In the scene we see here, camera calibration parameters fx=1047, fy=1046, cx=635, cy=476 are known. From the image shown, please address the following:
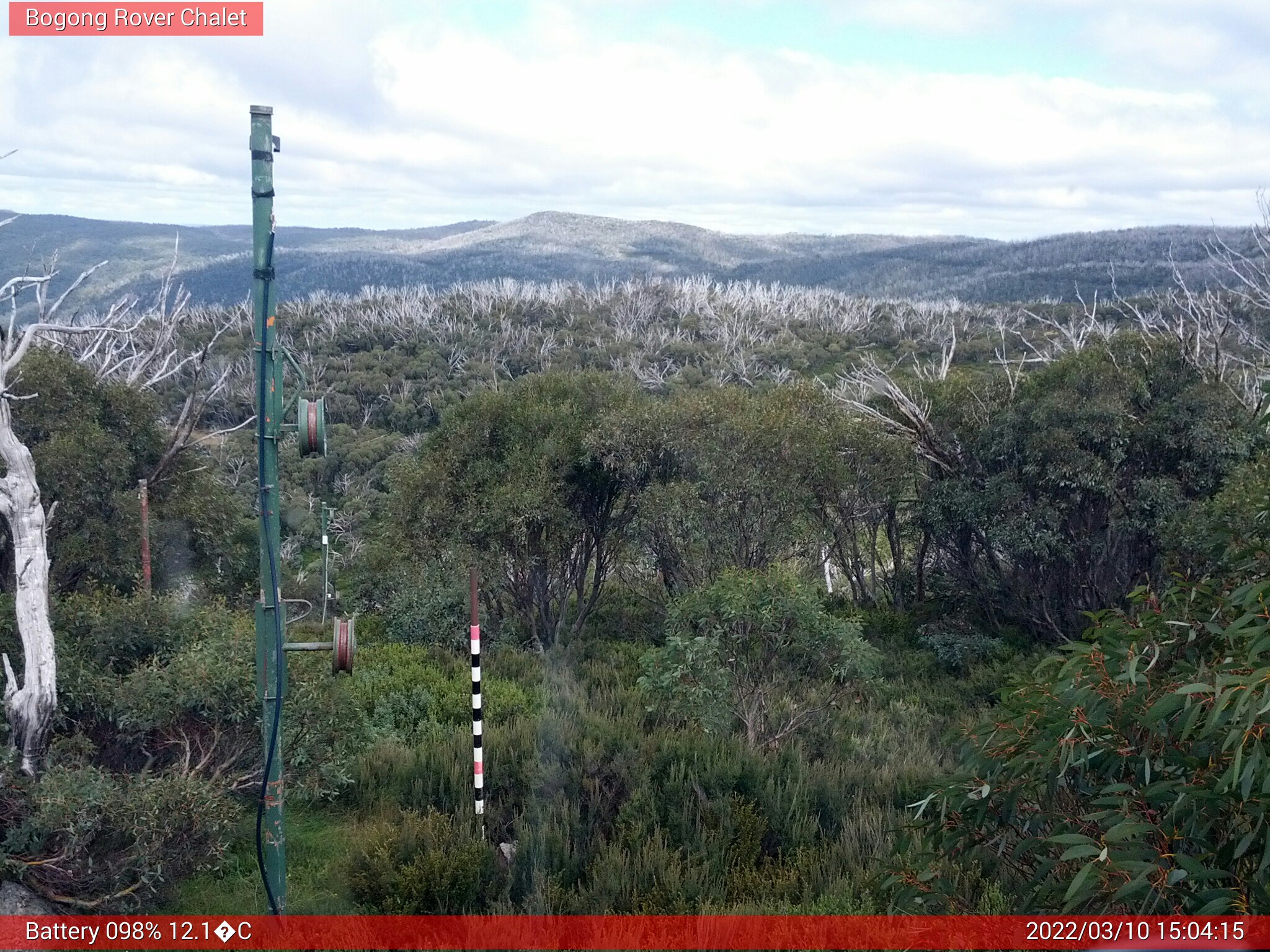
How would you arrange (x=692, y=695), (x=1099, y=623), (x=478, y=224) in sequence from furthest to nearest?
(x=478, y=224)
(x=692, y=695)
(x=1099, y=623)

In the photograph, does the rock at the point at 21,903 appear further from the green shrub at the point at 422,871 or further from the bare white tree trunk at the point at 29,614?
the green shrub at the point at 422,871

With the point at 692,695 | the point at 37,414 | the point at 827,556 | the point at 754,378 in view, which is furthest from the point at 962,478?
the point at 754,378

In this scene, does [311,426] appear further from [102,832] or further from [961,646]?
[961,646]

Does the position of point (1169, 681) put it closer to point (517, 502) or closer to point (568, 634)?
point (517, 502)

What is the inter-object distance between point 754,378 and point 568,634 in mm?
23731

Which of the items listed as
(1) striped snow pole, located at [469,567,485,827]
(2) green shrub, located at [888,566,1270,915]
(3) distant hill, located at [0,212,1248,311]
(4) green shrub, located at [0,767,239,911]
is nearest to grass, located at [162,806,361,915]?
(4) green shrub, located at [0,767,239,911]

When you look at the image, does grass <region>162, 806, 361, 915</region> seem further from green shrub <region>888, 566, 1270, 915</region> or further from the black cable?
green shrub <region>888, 566, 1270, 915</region>

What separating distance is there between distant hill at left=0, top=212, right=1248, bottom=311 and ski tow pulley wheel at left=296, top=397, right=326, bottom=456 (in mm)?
39943

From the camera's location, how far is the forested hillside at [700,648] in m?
4.05

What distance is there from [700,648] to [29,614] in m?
5.80

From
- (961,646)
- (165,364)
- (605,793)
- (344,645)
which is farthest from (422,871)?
(961,646)

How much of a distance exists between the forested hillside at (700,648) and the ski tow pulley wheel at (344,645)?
1.61 metres

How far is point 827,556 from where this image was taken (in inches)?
677

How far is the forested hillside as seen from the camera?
405 centimetres
